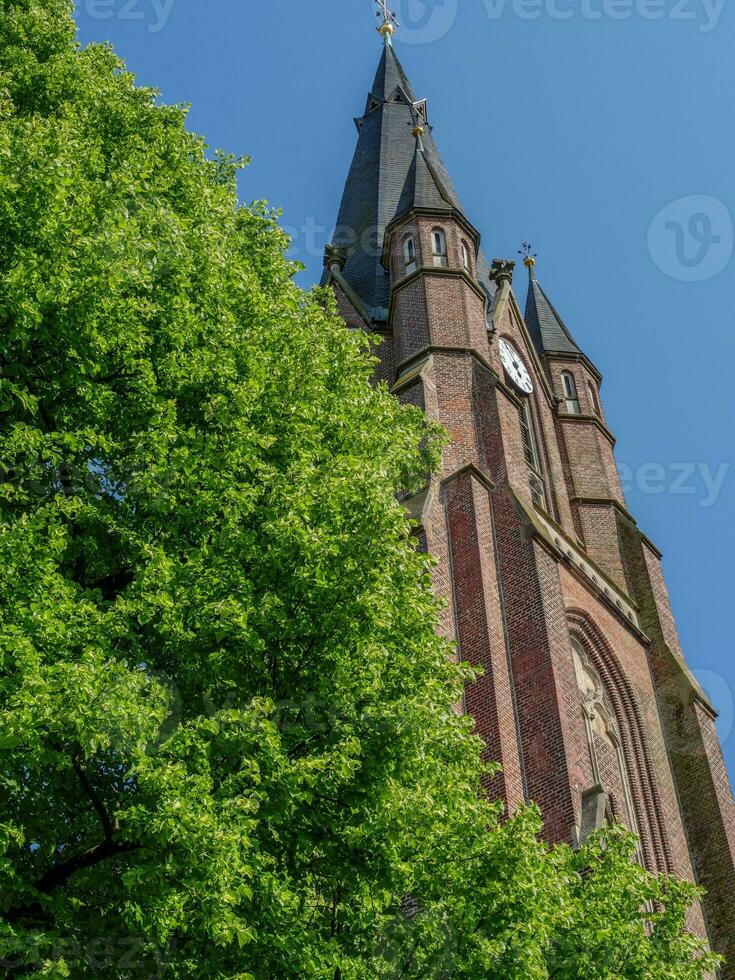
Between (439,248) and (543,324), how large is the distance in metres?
7.52

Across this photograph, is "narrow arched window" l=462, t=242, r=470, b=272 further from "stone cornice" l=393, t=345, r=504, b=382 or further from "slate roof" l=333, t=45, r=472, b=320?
"stone cornice" l=393, t=345, r=504, b=382

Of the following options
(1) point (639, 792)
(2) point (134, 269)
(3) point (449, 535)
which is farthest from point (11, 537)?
(1) point (639, 792)

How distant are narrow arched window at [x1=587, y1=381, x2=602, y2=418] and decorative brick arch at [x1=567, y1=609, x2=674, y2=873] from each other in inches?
399

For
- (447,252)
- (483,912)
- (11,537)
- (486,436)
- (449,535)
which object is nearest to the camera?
(11,537)

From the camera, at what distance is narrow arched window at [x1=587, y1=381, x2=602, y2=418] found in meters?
31.8

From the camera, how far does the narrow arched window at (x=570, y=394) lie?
Answer: 31.4 meters

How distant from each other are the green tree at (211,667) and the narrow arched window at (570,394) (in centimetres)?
2073

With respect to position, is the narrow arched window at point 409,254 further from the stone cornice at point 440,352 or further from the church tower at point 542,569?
the stone cornice at point 440,352

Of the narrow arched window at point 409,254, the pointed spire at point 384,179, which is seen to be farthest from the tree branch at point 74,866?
the pointed spire at point 384,179

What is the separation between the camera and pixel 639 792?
68.5ft

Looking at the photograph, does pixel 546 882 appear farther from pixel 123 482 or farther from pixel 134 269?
pixel 134 269

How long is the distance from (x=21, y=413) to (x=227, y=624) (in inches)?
93.1

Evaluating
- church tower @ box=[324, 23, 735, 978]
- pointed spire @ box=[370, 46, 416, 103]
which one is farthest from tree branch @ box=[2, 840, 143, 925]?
pointed spire @ box=[370, 46, 416, 103]

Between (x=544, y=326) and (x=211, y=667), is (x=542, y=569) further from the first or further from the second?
(x=544, y=326)
